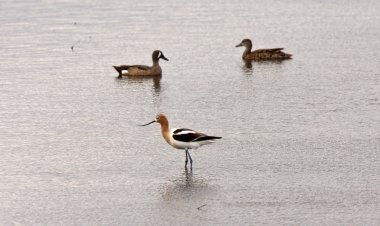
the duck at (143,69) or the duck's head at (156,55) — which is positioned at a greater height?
the duck's head at (156,55)

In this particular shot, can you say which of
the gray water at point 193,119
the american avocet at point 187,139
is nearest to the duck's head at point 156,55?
the gray water at point 193,119

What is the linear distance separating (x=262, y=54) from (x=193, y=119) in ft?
24.9

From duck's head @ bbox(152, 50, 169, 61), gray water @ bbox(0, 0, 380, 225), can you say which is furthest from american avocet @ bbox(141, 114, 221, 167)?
duck's head @ bbox(152, 50, 169, 61)

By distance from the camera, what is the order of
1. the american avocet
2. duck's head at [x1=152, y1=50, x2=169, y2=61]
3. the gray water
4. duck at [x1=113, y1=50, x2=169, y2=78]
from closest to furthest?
the gray water < the american avocet < duck at [x1=113, y1=50, x2=169, y2=78] < duck's head at [x1=152, y1=50, x2=169, y2=61]

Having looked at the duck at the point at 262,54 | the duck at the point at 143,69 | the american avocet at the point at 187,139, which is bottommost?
the american avocet at the point at 187,139

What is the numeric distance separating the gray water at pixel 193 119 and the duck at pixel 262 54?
289mm

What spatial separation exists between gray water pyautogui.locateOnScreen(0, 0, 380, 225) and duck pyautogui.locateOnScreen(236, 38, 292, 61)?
29 cm

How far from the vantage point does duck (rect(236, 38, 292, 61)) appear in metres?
24.6

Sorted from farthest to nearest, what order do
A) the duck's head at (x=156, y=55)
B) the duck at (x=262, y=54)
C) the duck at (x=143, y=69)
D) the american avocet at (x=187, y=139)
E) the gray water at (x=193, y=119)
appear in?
the duck at (x=262, y=54)
the duck's head at (x=156, y=55)
the duck at (x=143, y=69)
the american avocet at (x=187, y=139)
the gray water at (x=193, y=119)

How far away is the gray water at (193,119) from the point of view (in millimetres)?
12883

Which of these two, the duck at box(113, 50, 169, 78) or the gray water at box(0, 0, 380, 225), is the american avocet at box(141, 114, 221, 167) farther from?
the duck at box(113, 50, 169, 78)

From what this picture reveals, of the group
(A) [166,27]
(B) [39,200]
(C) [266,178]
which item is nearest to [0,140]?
(B) [39,200]

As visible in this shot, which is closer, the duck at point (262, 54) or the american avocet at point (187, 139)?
the american avocet at point (187, 139)

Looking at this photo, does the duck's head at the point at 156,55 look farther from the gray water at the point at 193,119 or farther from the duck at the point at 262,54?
the duck at the point at 262,54
